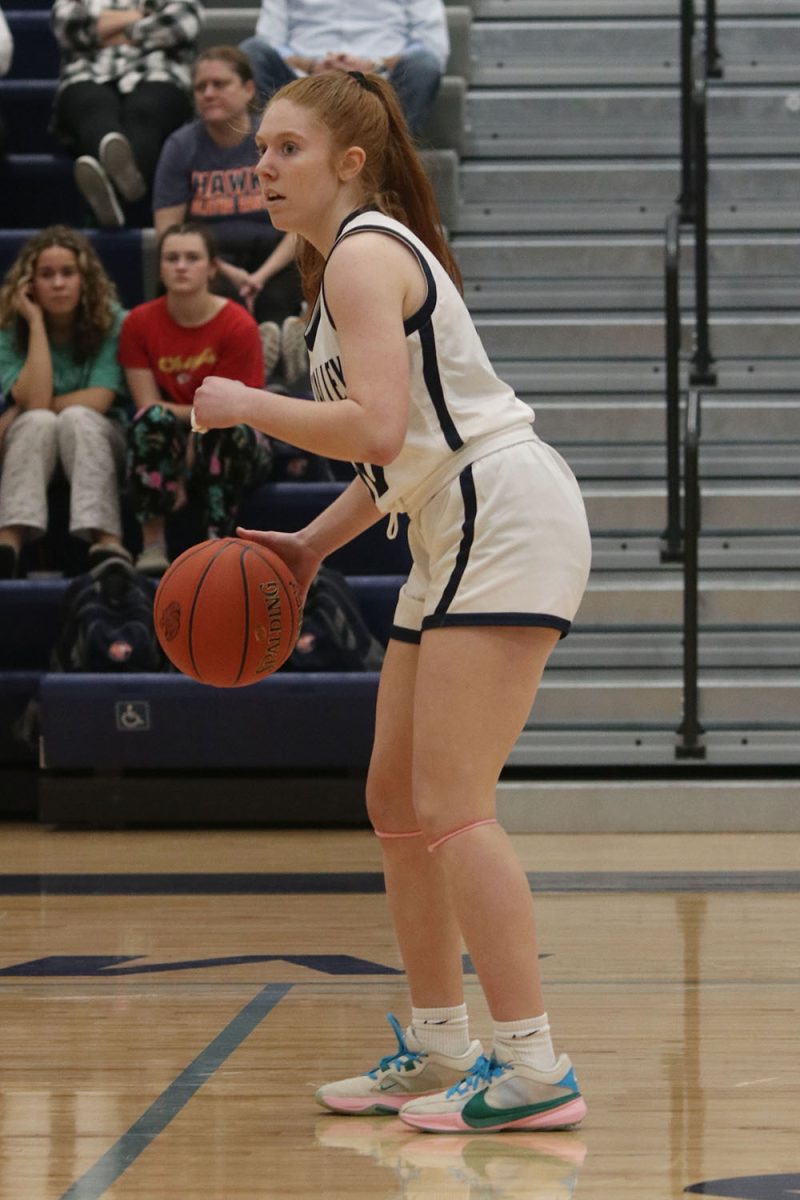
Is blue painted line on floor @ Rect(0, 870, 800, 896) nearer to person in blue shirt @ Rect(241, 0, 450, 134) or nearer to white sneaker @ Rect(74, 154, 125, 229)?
white sneaker @ Rect(74, 154, 125, 229)

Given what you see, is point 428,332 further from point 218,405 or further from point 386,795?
point 386,795

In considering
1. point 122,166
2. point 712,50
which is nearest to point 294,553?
point 122,166

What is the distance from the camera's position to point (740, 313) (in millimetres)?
6367

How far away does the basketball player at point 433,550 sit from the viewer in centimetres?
207

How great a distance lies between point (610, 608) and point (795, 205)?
2118 millimetres

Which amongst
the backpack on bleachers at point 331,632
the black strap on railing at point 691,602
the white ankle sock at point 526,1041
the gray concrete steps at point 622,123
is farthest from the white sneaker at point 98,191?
the white ankle sock at point 526,1041

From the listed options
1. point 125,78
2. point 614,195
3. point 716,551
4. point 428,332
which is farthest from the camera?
point 614,195

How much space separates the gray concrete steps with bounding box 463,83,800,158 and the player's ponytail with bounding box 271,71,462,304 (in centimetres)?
482

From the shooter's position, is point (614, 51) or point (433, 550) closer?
A: point (433, 550)

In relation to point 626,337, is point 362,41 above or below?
above

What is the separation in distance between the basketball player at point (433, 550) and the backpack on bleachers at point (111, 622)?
9.08 ft

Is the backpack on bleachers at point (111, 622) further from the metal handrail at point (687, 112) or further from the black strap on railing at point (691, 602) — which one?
the metal handrail at point (687, 112)

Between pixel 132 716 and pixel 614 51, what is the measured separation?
3.73m

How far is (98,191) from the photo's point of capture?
6129 millimetres
